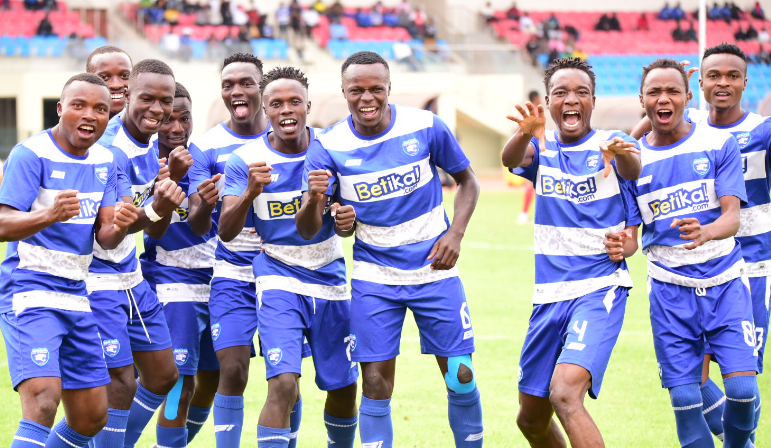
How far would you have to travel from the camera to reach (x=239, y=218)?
5.70 metres

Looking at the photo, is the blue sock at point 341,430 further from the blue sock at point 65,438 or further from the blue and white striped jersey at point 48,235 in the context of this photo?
the blue and white striped jersey at point 48,235

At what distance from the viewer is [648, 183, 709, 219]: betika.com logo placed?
5.60 metres

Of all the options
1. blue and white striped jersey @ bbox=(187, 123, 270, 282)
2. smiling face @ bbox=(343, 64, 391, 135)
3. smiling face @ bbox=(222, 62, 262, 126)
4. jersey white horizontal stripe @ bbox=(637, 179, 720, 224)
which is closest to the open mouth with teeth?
smiling face @ bbox=(222, 62, 262, 126)

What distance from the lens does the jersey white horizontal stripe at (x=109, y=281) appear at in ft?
18.8

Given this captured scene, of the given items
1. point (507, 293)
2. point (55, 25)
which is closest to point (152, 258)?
point (507, 293)

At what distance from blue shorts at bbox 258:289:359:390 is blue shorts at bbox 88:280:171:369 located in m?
0.71

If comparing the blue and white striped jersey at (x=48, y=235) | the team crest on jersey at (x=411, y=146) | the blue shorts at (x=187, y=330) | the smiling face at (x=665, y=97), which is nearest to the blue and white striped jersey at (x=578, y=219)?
the smiling face at (x=665, y=97)

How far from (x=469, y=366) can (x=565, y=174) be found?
1.33 m

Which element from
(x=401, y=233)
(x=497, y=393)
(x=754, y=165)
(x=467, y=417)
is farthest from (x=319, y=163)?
(x=497, y=393)

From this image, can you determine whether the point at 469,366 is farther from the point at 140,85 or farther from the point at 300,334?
the point at 140,85

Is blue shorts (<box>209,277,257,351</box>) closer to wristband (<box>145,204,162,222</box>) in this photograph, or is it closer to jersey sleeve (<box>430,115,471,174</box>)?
wristband (<box>145,204,162,222</box>)

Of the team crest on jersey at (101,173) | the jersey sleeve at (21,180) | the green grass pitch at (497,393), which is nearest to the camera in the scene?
the jersey sleeve at (21,180)

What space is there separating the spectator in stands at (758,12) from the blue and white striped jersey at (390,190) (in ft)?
132

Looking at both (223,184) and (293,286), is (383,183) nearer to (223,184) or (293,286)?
(293,286)
